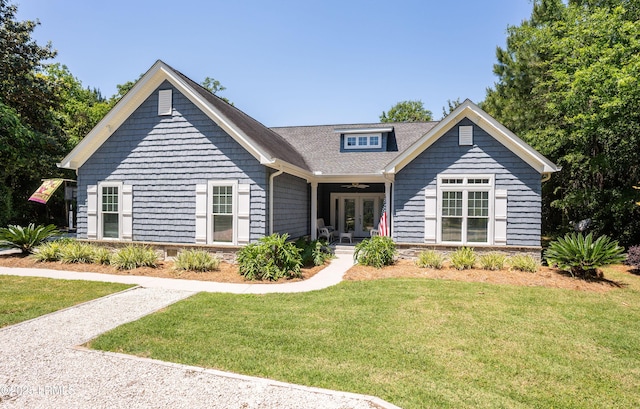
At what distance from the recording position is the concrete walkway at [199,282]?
799 centimetres

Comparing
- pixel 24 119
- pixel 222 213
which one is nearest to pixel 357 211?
pixel 222 213

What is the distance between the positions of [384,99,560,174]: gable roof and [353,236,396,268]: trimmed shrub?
2373 millimetres

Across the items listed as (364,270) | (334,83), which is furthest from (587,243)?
(334,83)

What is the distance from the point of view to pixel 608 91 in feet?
39.3

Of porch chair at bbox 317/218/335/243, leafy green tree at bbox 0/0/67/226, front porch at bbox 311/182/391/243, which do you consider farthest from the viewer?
front porch at bbox 311/182/391/243

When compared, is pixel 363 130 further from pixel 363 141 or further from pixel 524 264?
pixel 524 264

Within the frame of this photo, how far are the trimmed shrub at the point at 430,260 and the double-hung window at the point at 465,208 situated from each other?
1.12 m

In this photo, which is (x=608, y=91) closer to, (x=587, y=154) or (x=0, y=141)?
(x=587, y=154)

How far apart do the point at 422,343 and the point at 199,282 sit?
→ 5.84 meters

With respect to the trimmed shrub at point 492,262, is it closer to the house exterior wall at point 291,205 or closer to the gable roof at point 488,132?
the gable roof at point 488,132

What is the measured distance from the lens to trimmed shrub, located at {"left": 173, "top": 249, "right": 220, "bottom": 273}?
378 inches

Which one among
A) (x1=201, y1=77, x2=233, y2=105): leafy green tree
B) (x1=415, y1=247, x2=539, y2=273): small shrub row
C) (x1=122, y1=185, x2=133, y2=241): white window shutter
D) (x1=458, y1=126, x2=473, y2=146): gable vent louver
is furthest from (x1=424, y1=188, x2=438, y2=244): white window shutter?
(x1=201, y1=77, x2=233, y2=105): leafy green tree

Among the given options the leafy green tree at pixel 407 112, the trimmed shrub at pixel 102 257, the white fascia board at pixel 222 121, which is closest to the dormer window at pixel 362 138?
the white fascia board at pixel 222 121

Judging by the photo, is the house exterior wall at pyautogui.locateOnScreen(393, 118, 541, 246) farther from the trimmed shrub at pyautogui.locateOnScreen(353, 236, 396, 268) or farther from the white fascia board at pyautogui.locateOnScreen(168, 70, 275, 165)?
the white fascia board at pyautogui.locateOnScreen(168, 70, 275, 165)
